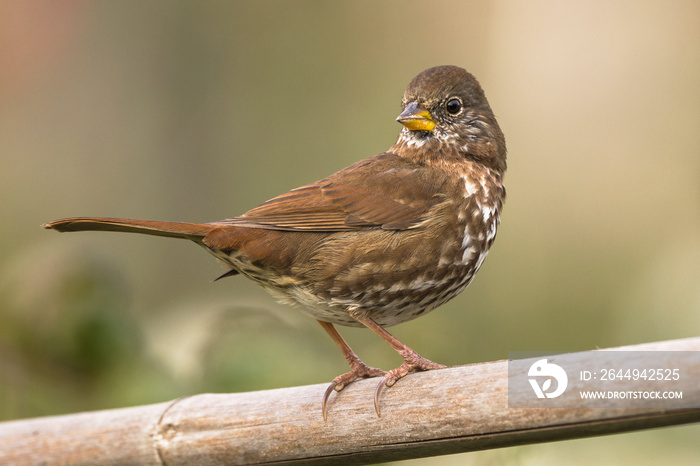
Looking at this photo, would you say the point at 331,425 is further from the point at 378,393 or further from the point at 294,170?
the point at 294,170

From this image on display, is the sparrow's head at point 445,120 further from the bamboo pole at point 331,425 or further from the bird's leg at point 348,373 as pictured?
the bamboo pole at point 331,425

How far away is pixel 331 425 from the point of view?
9.24 ft

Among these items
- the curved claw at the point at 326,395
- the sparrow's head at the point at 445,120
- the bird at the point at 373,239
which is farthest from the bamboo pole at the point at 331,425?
the sparrow's head at the point at 445,120

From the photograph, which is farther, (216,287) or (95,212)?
(95,212)

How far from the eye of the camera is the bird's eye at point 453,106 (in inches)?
148

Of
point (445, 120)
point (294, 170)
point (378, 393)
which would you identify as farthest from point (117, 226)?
point (294, 170)

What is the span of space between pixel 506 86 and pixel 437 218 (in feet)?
12.1

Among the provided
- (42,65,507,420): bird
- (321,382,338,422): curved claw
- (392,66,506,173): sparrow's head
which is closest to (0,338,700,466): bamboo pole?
(321,382,338,422): curved claw

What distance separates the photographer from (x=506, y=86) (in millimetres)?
6777

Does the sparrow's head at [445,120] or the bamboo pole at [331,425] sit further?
the sparrow's head at [445,120]

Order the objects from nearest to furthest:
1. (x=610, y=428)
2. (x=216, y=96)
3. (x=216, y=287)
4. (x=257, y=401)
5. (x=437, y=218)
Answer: (x=610, y=428) < (x=257, y=401) < (x=437, y=218) < (x=216, y=287) < (x=216, y=96)

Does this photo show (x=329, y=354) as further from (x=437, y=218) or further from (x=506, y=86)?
(x=506, y=86)

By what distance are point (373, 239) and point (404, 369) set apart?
1.91 ft

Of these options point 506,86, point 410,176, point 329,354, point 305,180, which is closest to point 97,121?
point 305,180
